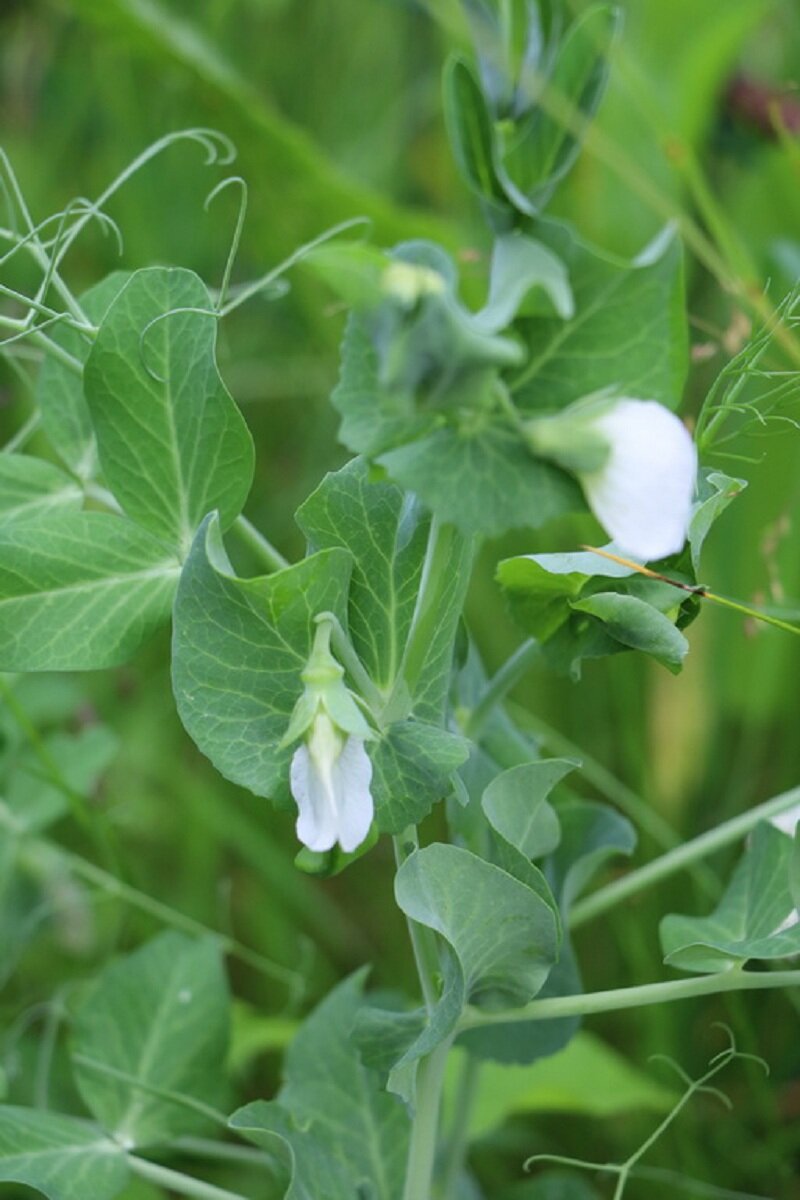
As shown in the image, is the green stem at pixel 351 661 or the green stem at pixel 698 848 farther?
the green stem at pixel 698 848

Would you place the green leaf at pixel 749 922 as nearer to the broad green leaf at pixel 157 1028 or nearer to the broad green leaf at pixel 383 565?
the broad green leaf at pixel 383 565

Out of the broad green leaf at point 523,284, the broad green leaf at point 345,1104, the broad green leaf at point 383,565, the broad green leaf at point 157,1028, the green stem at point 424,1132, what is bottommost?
the broad green leaf at point 157,1028

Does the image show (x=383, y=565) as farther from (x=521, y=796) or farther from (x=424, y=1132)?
(x=424, y=1132)

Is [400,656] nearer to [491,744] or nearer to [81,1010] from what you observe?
[491,744]

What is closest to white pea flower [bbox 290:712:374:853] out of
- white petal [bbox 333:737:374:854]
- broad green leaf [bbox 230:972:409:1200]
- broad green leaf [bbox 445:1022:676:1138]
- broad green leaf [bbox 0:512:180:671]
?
white petal [bbox 333:737:374:854]

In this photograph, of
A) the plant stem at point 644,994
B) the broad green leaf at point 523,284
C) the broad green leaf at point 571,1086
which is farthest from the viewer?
the broad green leaf at point 571,1086

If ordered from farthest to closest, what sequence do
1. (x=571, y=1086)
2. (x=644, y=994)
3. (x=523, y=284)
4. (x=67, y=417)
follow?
(x=571, y=1086)
(x=67, y=417)
(x=644, y=994)
(x=523, y=284)

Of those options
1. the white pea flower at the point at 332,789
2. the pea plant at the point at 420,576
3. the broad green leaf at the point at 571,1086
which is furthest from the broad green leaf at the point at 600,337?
the broad green leaf at the point at 571,1086

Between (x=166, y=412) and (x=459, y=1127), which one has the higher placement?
(x=166, y=412)

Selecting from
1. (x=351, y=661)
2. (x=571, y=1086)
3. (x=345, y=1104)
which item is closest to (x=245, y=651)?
(x=351, y=661)
